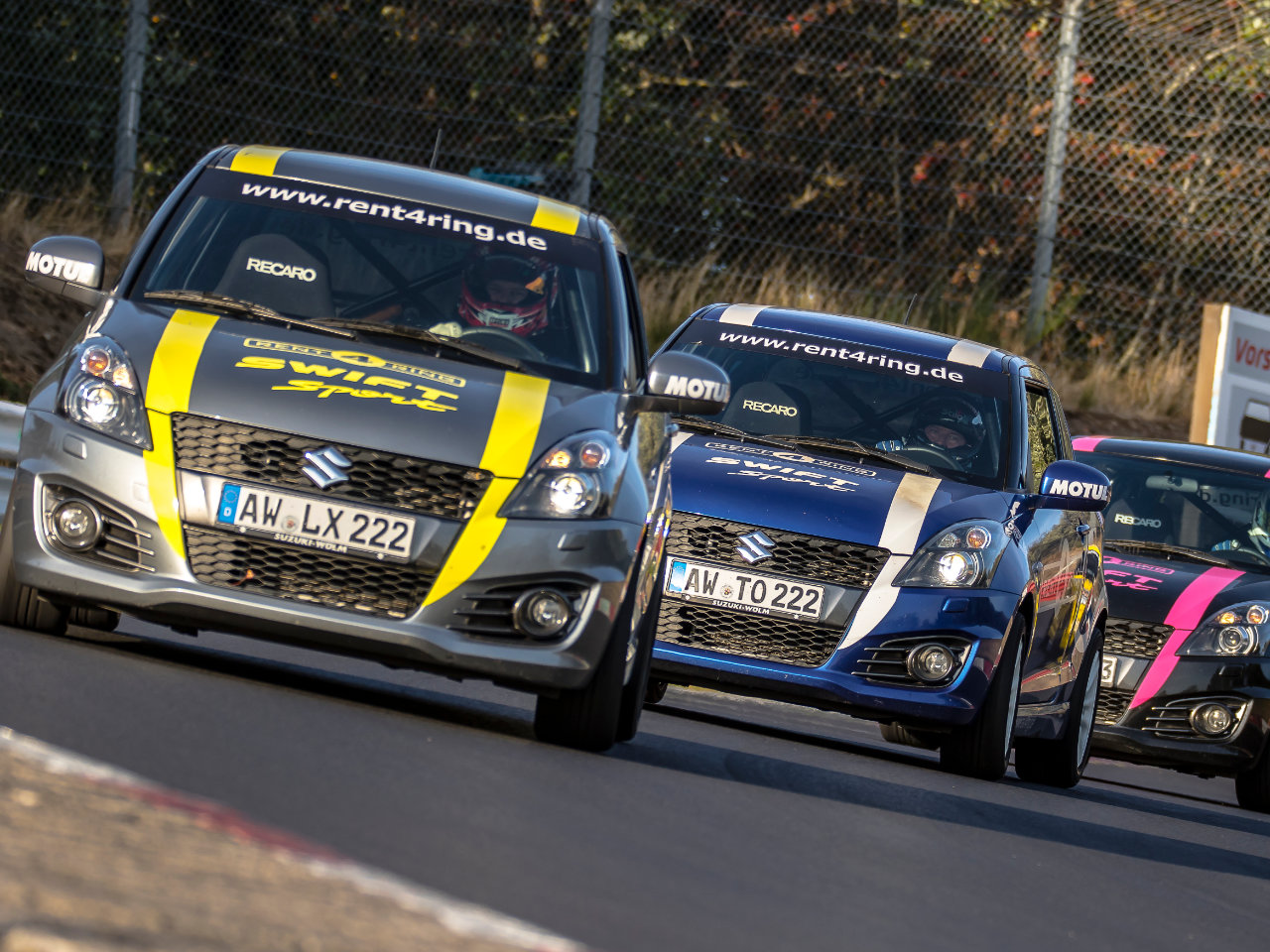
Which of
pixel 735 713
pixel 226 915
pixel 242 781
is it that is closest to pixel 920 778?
pixel 735 713

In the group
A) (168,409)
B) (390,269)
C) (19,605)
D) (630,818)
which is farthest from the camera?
(390,269)

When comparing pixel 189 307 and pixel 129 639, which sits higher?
pixel 189 307

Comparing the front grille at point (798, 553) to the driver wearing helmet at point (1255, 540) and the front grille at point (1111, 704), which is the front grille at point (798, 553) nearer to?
the front grille at point (1111, 704)

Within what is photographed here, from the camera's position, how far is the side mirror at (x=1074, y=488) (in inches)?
415

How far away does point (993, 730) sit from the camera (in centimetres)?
999

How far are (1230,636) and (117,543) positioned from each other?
6.48 metres

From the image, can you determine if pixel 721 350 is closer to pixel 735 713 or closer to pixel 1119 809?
pixel 735 713

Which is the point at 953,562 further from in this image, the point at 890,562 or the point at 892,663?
the point at 892,663

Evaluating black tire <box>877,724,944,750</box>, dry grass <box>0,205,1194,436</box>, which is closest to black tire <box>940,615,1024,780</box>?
black tire <box>877,724,944,750</box>

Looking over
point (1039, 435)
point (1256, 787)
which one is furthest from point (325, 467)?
point (1256, 787)

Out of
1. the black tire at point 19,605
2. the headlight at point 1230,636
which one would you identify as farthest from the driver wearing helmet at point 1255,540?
the black tire at point 19,605

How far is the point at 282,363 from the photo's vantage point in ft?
25.2

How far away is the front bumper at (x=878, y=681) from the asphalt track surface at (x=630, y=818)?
247 millimetres

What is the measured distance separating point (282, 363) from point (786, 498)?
286cm
